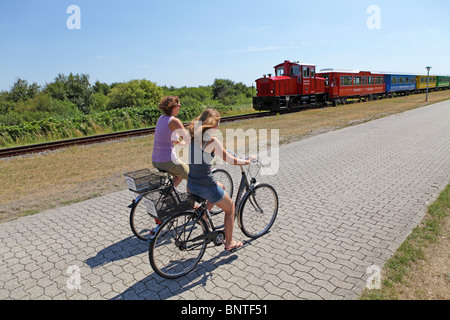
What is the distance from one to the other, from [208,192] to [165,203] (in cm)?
60

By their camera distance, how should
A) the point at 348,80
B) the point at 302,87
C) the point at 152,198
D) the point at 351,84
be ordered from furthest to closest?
the point at 351,84, the point at 348,80, the point at 302,87, the point at 152,198

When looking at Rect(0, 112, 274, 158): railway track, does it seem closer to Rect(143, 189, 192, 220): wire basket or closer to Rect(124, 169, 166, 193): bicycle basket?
Rect(124, 169, 166, 193): bicycle basket

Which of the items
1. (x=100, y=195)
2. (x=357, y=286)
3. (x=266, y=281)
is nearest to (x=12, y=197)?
(x=100, y=195)

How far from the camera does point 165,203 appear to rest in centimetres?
365

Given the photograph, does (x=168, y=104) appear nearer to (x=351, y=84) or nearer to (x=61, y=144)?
(x=61, y=144)

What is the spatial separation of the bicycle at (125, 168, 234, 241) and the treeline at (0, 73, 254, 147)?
13079 mm

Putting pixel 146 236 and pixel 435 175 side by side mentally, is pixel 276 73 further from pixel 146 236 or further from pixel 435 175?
pixel 146 236

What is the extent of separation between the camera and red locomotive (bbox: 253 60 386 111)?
22.8 meters

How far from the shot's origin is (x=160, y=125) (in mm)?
4031

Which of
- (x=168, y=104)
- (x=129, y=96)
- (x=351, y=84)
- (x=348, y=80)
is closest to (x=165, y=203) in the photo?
(x=168, y=104)

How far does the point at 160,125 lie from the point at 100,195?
10.9ft

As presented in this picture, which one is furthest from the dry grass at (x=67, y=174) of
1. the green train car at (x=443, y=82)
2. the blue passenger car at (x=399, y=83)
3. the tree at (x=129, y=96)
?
the green train car at (x=443, y=82)

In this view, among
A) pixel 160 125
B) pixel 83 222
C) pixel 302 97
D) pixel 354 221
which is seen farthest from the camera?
pixel 302 97

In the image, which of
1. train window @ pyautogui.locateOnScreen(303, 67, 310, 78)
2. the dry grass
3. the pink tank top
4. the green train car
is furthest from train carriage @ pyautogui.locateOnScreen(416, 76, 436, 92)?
the pink tank top
